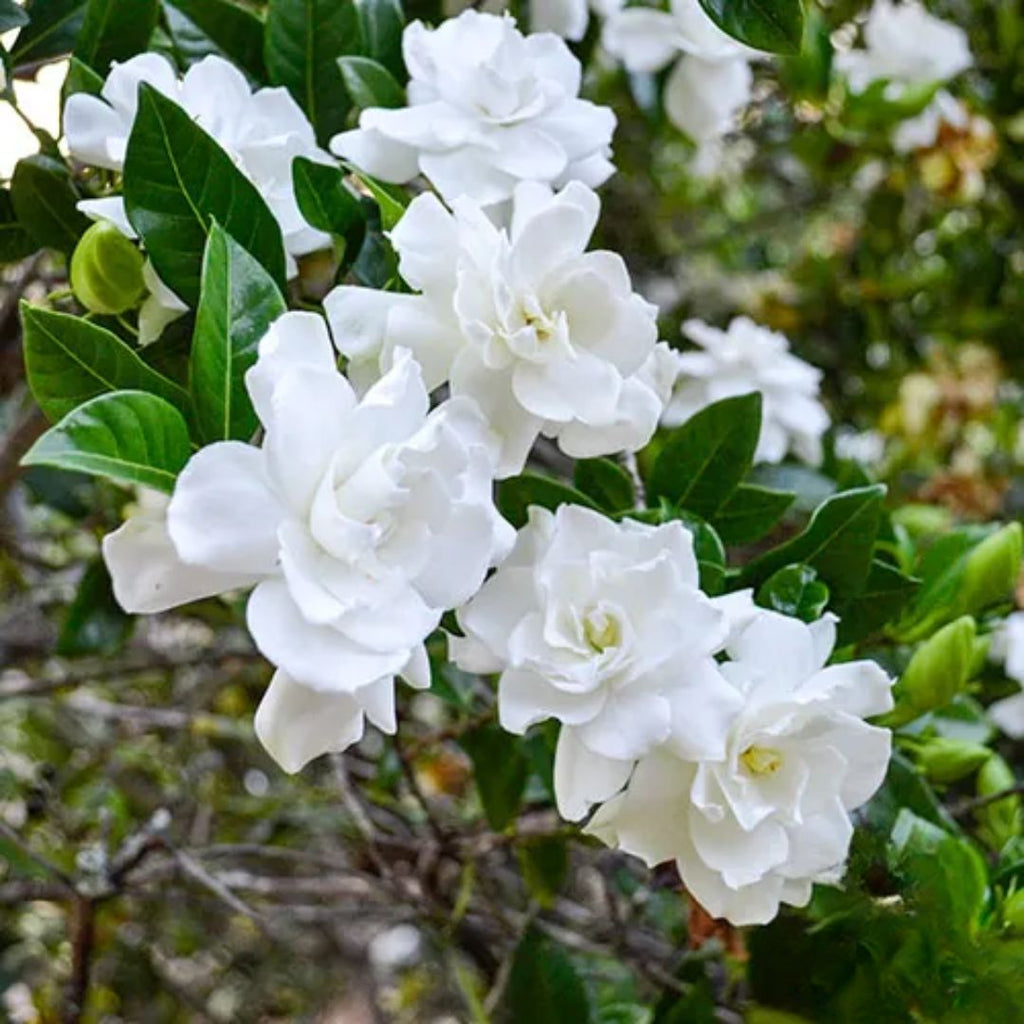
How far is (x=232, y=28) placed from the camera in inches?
34.6

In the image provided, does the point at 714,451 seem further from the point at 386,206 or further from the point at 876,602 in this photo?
the point at 386,206

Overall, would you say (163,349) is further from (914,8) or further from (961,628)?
(914,8)

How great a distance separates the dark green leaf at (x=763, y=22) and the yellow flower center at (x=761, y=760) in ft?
1.23

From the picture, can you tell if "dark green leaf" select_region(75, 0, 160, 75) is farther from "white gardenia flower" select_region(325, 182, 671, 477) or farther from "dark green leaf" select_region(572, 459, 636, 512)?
"dark green leaf" select_region(572, 459, 636, 512)

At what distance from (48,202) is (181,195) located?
0.16 meters

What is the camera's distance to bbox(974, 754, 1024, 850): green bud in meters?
1.02

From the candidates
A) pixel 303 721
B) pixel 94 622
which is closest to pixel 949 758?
pixel 303 721

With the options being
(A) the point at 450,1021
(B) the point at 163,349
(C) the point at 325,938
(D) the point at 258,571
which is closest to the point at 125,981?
(C) the point at 325,938

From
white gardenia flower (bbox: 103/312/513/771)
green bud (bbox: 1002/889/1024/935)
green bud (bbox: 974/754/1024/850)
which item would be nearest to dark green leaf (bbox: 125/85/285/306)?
white gardenia flower (bbox: 103/312/513/771)

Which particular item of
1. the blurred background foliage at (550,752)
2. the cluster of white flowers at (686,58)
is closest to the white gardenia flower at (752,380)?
the blurred background foliage at (550,752)

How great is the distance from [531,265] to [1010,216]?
1.65 m

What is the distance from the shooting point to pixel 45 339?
608mm

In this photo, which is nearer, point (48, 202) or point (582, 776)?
point (582, 776)

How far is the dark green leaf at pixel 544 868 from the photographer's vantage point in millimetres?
1185
